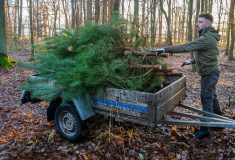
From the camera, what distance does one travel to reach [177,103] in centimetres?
531

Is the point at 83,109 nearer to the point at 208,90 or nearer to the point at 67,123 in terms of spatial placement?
the point at 67,123

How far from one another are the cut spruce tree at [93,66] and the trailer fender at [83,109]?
12cm

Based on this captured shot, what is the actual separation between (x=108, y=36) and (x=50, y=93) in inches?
59.0

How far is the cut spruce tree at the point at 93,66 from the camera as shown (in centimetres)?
464

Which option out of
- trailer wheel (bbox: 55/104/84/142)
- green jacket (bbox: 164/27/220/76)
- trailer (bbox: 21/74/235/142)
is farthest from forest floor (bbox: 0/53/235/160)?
green jacket (bbox: 164/27/220/76)

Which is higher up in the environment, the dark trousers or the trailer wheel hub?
the dark trousers

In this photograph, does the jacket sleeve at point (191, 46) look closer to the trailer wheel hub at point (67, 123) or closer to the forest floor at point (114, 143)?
the forest floor at point (114, 143)

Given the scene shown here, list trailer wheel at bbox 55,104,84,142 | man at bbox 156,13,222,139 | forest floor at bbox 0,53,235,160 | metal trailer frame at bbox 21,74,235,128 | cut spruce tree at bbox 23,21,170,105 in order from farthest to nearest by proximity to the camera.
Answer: man at bbox 156,13,222,139 → trailer wheel at bbox 55,104,84,142 → forest floor at bbox 0,53,235,160 → cut spruce tree at bbox 23,21,170,105 → metal trailer frame at bbox 21,74,235,128

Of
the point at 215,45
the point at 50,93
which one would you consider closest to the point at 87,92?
the point at 50,93

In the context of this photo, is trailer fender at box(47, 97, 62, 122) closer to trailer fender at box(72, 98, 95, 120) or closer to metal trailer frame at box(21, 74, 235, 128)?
metal trailer frame at box(21, 74, 235, 128)

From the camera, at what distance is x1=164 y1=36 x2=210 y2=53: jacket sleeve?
4812 mm

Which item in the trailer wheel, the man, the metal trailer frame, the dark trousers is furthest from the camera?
the dark trousers

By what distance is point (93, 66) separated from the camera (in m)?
4.79

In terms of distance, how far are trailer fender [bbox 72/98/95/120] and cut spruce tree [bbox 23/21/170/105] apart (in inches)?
4.9
